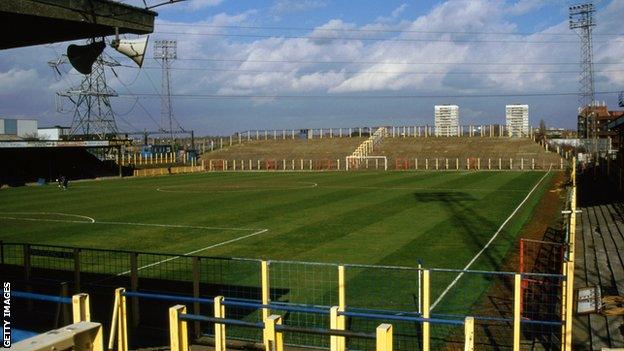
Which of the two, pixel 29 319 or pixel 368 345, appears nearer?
pixel 368 345

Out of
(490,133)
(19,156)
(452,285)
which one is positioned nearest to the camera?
(452,285)

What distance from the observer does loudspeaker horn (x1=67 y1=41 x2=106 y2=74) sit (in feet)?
28.3

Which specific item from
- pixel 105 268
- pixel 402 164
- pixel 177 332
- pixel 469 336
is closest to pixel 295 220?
pixel 105 268

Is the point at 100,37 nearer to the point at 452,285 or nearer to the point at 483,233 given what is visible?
the point at 452,285

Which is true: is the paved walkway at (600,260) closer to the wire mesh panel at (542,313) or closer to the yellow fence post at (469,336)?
the wire mesh panel at (542,313)

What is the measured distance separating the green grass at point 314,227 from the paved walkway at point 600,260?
231cm

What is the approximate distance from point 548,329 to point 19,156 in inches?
2267

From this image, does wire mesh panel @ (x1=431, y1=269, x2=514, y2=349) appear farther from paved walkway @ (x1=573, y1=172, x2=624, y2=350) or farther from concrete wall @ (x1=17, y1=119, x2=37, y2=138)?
concrete wall @ (x1=17, y1=119, x2=37, y2=138)

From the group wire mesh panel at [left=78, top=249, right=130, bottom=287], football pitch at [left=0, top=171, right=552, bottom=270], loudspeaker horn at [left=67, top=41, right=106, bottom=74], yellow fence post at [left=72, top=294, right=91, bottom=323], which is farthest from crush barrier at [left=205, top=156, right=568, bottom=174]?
yellow fence post at [left=72, top=294, right=91, bottom=323]

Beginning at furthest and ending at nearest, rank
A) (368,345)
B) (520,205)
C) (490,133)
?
1. (490,133)
2. (520,205)
3. (368,345)

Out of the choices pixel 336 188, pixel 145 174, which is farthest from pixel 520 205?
pixel 145 174

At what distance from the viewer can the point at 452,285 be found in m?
14.4

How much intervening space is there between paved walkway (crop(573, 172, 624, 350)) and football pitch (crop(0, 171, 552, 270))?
2398 millimetres

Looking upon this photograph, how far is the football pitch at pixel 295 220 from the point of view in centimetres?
1939
